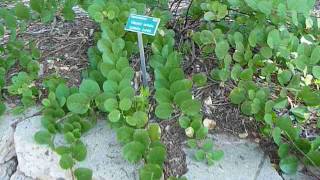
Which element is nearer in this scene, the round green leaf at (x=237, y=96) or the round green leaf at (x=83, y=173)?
the round green leaf at (x=83, y=173)

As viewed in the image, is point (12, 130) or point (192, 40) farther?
point (192, 40)

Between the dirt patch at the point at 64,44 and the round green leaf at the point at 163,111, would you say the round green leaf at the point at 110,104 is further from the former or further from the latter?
the dirt patch at the point at 64,44

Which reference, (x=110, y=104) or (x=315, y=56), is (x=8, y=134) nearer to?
(x=110, y=104)

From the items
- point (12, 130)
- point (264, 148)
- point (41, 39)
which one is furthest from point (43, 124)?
point (264, 148)

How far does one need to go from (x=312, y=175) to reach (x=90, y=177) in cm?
67

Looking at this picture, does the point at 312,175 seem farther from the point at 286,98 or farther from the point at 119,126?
the point at 119,126

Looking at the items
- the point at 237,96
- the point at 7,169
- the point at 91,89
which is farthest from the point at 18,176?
the point at 237,96

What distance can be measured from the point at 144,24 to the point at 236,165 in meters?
0.53

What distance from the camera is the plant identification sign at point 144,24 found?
5.22ft

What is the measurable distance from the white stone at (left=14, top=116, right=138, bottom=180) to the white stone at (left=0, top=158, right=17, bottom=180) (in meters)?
0.07

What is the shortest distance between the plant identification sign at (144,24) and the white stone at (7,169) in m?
0.63

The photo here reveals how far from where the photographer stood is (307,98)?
161cm

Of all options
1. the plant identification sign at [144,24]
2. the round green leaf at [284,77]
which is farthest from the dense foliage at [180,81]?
the plant identification sign at [144,24]

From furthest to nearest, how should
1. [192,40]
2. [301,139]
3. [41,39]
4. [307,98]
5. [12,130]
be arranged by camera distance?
[41,39] < [192,40] < [12,130] < [307,98] < [301,139]
